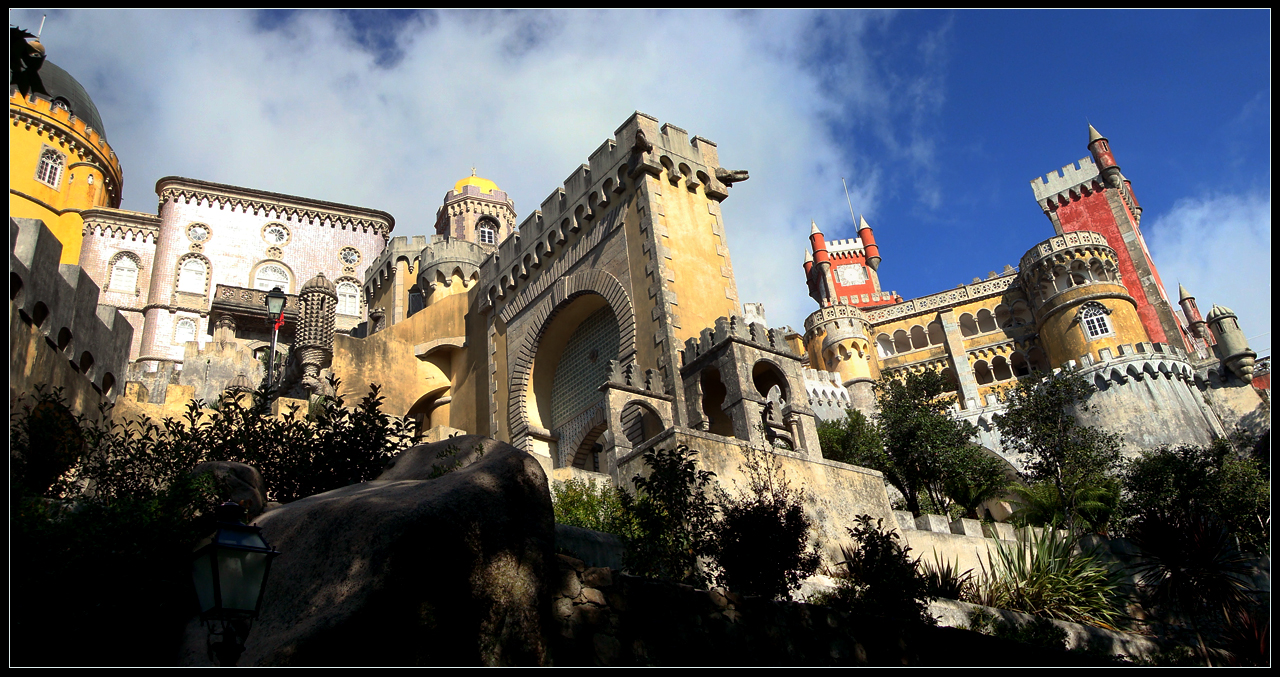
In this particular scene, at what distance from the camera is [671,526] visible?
10453 mm

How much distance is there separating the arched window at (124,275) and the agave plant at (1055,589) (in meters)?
41.5

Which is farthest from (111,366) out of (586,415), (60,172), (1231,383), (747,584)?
(1231,383)

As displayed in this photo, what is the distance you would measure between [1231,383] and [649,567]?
36.7 meters

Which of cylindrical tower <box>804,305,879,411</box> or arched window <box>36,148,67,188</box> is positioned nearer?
arched window <box>36,148,67,188</box>

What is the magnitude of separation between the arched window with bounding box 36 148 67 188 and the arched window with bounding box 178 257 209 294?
8151 mm

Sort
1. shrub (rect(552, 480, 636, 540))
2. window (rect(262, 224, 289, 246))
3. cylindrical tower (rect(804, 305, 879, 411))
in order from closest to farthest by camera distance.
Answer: shrub (rect(552, 480, 636, 540)) → window (rect(262, 224, 289, 246)) → cylindrical tower (rect(804, 305, 879, 411))

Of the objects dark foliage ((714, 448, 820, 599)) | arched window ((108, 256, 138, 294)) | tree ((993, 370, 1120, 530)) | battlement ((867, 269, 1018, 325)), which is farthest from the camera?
battlement ((867, 269, 1018, 325))

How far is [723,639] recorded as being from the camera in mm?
8383

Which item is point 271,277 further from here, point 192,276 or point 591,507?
point 591,507

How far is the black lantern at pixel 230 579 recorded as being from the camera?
5.11 m

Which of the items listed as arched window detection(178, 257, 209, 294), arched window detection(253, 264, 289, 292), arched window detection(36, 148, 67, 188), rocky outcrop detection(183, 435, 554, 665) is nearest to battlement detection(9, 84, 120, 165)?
arched window detection(36, 148, 67, 188)

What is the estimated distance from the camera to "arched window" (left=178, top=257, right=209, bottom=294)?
138ft

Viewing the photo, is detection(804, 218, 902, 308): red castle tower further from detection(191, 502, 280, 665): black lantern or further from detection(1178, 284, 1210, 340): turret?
detection(191, 502, 280, 665): black lantern

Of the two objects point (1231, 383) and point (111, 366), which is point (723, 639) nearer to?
point (111, 366)
